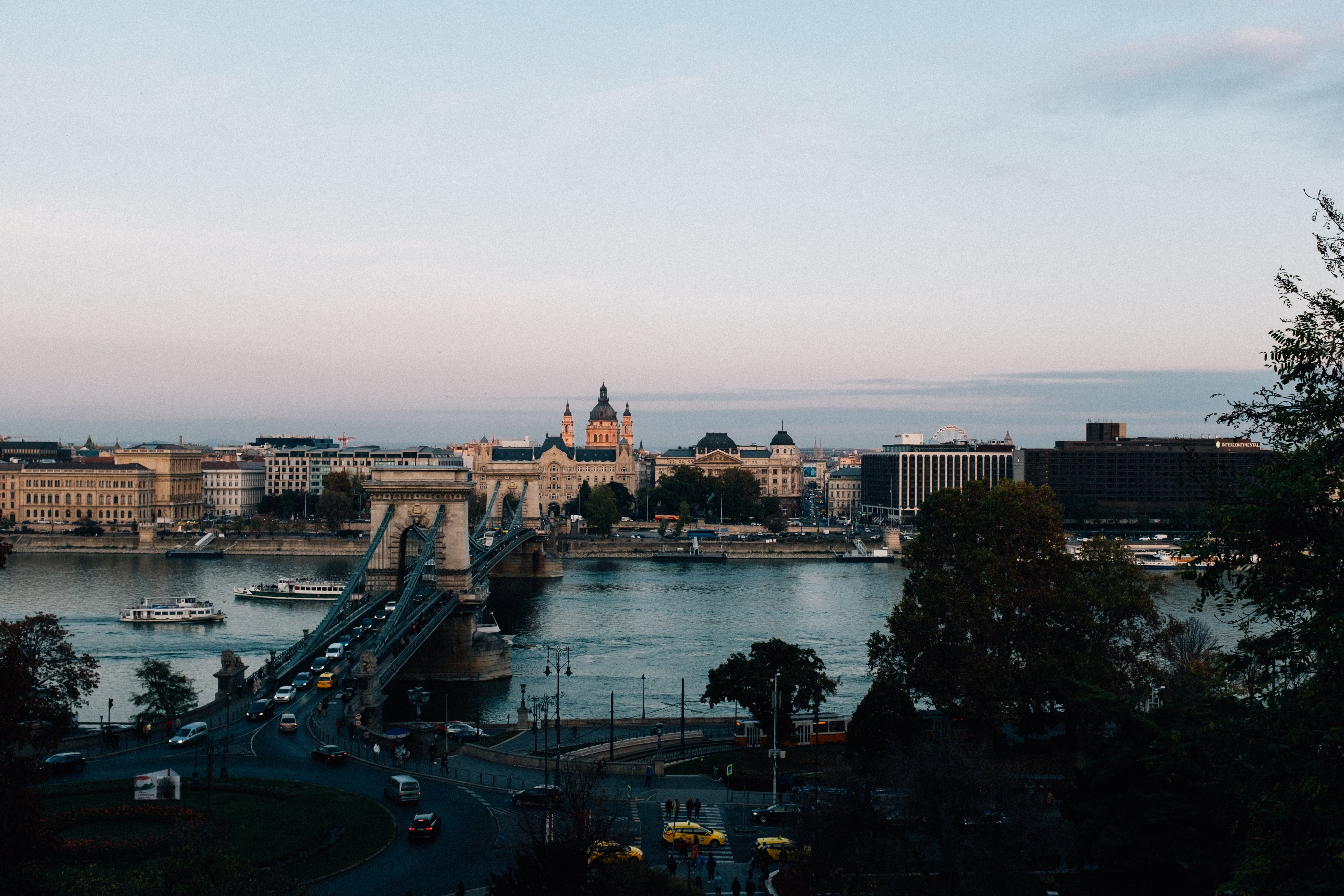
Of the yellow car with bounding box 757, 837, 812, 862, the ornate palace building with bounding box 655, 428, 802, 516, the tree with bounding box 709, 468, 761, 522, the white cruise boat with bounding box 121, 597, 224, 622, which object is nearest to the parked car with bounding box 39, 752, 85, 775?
the yellow car with bounding box 757, 837, 812, 862

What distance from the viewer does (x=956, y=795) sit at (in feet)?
72.9

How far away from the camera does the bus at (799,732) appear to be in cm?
3666

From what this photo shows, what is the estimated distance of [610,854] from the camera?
21438 mm

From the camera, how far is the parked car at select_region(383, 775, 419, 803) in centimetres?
2775

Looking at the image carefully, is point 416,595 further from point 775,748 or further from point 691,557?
point 691,557

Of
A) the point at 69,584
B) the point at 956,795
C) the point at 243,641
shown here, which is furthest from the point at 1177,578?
the point at 956,795

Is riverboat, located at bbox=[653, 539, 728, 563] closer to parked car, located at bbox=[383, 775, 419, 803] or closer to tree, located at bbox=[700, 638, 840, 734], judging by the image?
tree, located at bbox=[700, 638, 840, 734]

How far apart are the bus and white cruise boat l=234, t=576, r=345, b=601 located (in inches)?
1884

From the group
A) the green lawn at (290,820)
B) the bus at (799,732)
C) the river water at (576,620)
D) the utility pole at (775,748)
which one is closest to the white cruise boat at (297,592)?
the river water at (576,620)

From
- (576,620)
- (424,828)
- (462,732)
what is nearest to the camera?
(424,828)

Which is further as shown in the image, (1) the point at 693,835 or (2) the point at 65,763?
(2) the point at 65,763

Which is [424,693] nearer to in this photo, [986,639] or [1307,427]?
[986,639]

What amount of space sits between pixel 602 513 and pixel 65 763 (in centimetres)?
10047

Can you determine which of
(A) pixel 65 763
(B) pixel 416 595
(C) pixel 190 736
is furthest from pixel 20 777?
(B) pixel 416 595
